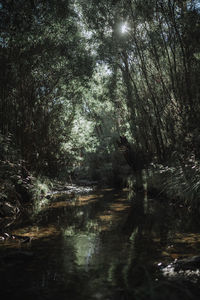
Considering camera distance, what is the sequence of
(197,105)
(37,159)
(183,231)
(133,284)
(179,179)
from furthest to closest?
(37,159) < (197,105) < (179,179) < (183,231) < (133,284)

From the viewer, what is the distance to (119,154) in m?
20.2

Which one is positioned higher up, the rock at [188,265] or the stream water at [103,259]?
the rock at [188,265]

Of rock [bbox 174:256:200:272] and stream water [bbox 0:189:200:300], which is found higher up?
rock [bbox 174:256:200:272]

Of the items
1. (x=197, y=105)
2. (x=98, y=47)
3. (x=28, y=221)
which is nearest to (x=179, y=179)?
(x=197, y=105)

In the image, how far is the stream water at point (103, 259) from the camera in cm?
279

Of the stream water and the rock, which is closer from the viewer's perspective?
the stream water

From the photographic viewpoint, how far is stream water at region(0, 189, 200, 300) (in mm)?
2785

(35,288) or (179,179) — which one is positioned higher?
(179,179)

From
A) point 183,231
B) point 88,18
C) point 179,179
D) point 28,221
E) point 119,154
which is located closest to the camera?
point 183,231

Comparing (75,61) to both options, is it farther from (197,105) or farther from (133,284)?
(133,284)

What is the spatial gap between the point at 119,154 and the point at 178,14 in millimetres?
12610

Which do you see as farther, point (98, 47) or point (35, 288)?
point (98, 47)

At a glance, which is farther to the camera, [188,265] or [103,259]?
[103,259]

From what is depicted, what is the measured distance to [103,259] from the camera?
3.87 m
